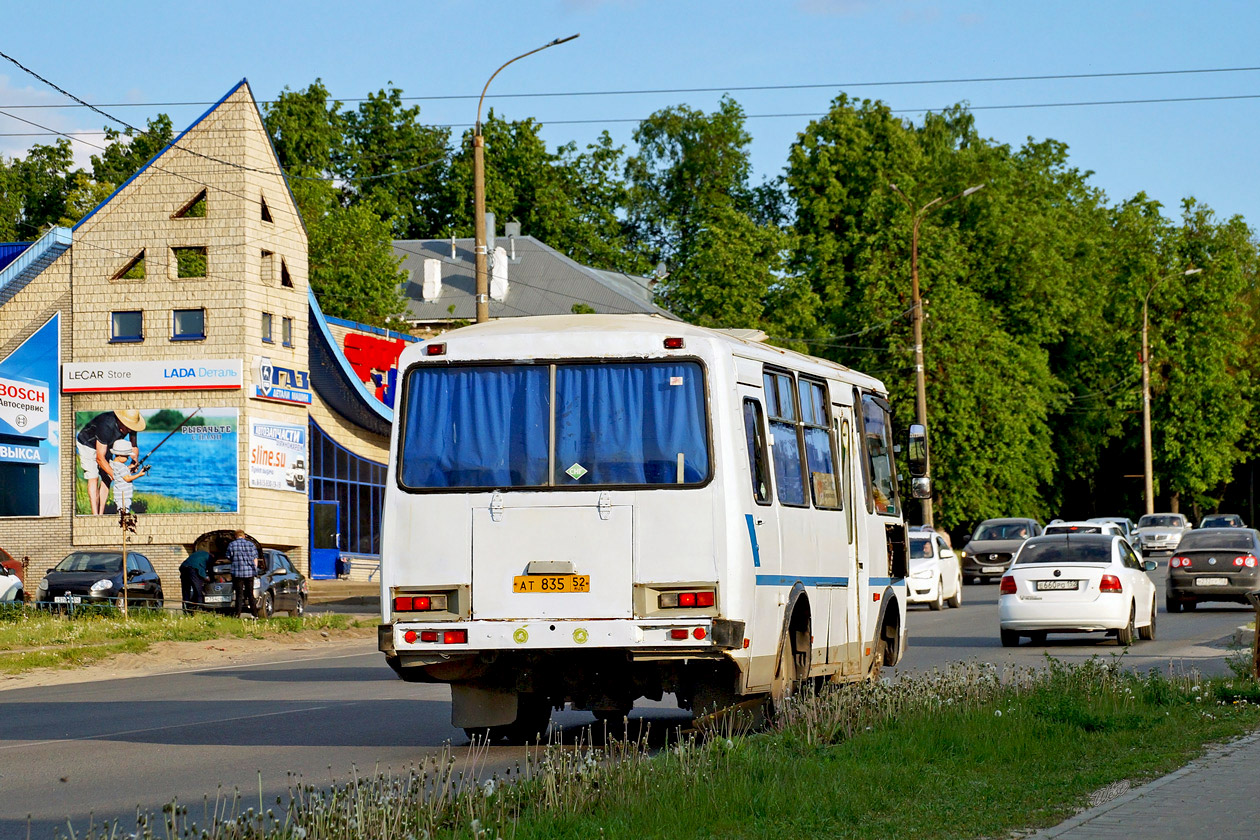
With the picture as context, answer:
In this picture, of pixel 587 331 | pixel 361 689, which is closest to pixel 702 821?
pixel 587 331

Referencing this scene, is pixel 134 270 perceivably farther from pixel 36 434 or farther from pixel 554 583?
pixel 554 583

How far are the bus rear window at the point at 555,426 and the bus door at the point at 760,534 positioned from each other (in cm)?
50

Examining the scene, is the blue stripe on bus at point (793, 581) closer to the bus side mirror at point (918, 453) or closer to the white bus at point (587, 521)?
the white bus at point (587, 521)

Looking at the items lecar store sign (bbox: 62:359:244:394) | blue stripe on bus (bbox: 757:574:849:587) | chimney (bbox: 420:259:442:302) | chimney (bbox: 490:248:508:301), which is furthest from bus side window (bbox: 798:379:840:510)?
chimney (bbox: 420:259:442:302)

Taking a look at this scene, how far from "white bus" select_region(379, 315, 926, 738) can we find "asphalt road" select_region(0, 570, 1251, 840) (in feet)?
2.86

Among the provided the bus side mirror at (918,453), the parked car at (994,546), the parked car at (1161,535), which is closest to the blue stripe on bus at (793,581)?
the bus side mirror at (918,453)

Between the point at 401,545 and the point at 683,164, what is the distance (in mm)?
74715

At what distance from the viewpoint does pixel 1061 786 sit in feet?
31.8

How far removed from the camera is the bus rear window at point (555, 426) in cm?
1191

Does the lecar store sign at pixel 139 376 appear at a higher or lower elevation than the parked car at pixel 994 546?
higher

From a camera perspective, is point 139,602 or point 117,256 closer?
point 139,602

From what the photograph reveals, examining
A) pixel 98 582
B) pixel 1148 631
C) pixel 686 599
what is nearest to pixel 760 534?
pixel 686 599

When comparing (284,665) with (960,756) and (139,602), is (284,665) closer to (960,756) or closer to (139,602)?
(139,602)

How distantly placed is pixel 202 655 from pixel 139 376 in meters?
18.4
